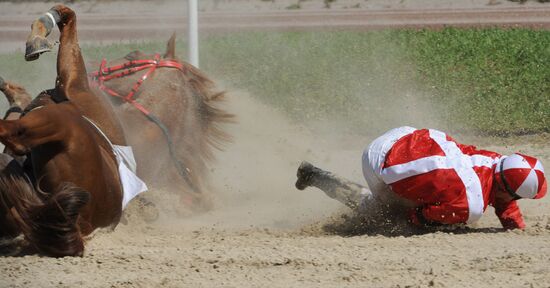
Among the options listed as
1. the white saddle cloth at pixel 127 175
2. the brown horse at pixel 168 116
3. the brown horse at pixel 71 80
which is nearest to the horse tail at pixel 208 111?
the brown horse at pixel 168 116

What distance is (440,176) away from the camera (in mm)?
5766

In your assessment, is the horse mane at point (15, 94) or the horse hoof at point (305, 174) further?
the horse mane at point (15, 94)

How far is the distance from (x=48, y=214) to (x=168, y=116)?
7.99ft

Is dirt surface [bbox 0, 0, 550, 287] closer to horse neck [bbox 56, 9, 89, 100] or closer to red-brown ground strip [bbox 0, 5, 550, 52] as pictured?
horse neck [bbox 56, 9, 89, 100]

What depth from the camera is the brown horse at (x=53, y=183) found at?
199 inches

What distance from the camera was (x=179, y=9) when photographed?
72.0 feet

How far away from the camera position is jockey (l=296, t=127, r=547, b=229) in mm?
5754

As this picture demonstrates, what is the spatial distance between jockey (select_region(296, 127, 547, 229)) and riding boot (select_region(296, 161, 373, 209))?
8.7 inches

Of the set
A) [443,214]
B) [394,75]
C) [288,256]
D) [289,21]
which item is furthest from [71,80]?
[289,21]

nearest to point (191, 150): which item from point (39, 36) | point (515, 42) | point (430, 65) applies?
point (39, 36)

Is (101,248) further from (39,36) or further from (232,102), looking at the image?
(232,102)

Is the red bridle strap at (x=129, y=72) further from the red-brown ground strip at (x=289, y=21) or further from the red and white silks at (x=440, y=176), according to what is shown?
the red-brown ground strip at (x=289, y=21)

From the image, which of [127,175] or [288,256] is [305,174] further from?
[288,256]

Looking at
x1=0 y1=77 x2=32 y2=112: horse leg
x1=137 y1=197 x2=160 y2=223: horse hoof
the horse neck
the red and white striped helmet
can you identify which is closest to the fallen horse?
the horse neck
